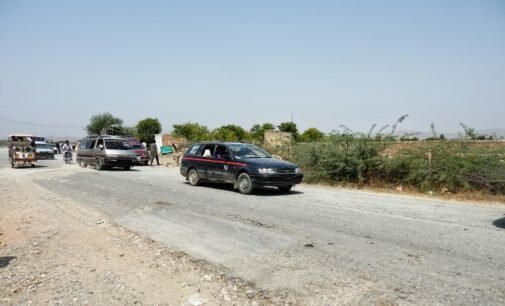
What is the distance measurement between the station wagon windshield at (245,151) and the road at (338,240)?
1.66m

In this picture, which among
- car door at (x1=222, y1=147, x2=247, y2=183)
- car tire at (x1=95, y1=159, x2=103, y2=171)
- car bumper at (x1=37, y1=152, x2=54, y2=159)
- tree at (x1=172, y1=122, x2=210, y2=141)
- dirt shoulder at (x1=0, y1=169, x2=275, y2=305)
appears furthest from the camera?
tree at (x1=172, y1=122, x2=210, y2=141)

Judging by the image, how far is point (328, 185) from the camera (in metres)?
16.8

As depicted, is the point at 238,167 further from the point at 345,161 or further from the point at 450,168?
the point at 450,168

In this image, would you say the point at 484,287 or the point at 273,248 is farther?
the point at 273,248

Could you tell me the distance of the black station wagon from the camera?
507 inches

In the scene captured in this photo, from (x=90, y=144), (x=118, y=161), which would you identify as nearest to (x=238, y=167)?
(x=118, y=161)

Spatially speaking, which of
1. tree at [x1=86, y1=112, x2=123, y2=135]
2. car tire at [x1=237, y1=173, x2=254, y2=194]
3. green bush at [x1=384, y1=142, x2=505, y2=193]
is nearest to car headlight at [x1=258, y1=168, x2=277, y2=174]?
Result: car tire at [x1=237, y1=173, x2=254, y2=194]

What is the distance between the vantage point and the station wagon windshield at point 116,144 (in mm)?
24234

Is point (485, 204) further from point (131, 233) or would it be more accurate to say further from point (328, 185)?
point (131, 233)

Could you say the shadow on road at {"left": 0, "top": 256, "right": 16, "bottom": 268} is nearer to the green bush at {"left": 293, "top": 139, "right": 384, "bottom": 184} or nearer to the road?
the road

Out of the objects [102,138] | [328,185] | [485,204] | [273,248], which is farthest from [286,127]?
[273,248]

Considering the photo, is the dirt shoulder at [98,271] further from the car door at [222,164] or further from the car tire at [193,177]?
the car tire at [193,177]

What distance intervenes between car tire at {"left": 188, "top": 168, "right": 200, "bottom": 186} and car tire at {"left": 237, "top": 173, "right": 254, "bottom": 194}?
2.46 meters

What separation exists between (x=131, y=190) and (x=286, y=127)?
66.3m
